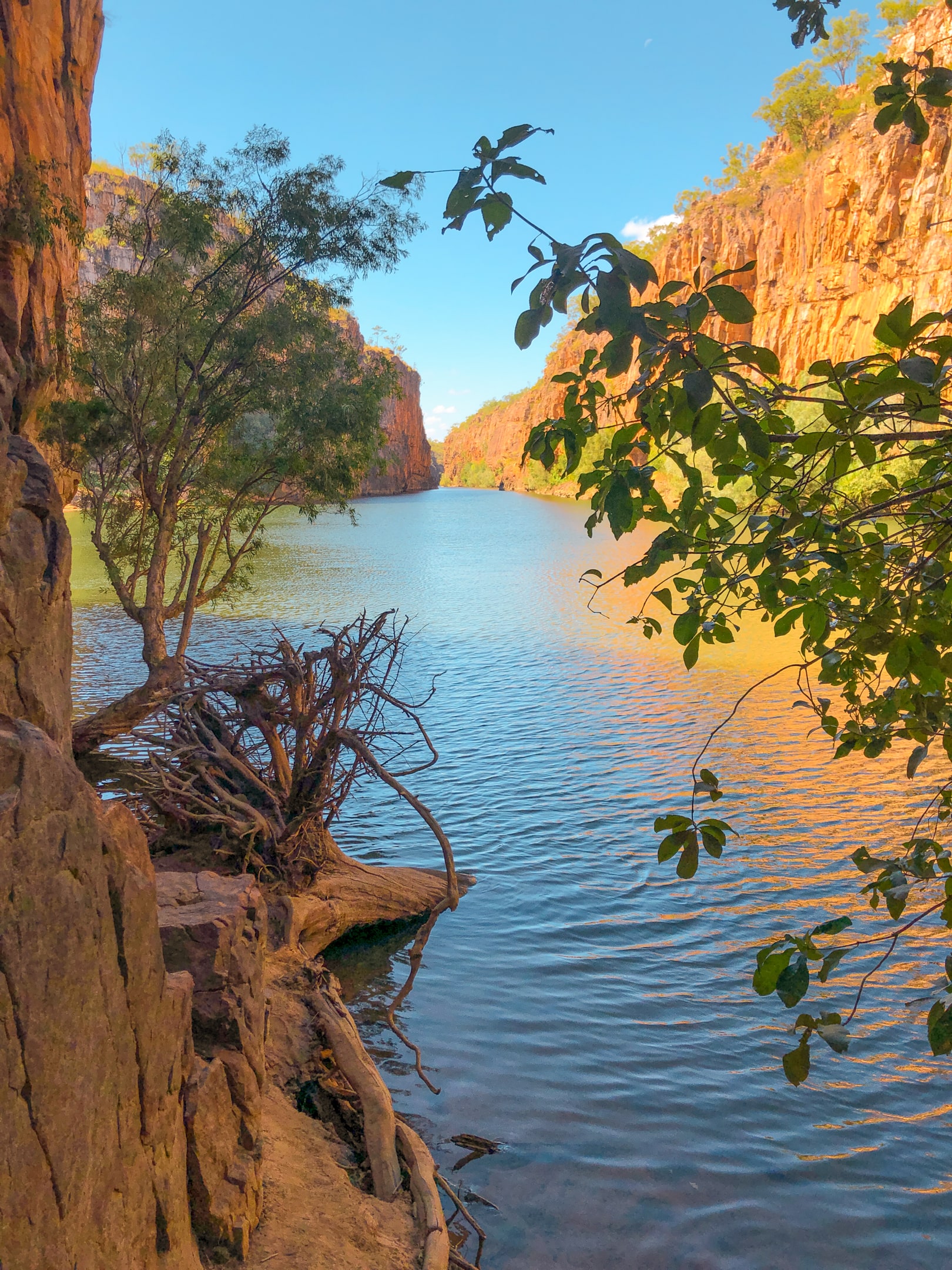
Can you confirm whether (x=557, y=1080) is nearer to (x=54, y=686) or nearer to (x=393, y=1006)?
(x=393, y=1006)

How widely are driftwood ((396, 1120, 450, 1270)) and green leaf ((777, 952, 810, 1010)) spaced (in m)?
2.49

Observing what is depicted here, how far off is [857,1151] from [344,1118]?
8.99 feet

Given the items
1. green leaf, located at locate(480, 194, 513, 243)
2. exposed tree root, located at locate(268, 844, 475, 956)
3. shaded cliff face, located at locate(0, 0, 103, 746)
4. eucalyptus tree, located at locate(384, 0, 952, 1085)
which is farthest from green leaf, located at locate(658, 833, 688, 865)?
exposed tree root, located at locate(268, 844, 475, 956)

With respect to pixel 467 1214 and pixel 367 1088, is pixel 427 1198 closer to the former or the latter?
pixel 467 1214

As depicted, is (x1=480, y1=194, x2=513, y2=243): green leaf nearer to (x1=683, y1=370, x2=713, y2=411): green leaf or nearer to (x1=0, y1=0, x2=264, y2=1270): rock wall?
(x1=683, y1=370, x2=713, y2=411): green leaf

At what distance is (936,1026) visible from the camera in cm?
148

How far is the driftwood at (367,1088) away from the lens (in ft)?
12.3

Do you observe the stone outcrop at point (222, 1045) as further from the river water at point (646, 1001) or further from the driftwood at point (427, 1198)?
the river water at point (646, 1001)

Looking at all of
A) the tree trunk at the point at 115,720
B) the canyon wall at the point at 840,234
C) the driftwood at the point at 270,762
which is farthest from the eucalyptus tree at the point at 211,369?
the canyon wall at the point at 840,234

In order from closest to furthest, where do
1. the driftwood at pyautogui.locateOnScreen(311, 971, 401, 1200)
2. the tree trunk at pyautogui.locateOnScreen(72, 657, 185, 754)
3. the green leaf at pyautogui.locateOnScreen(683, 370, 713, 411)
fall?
the green leaf at pyautogui.locateOnScreen(683, 370, 713, 411) < the driftwood at pyautogui.locateOnScreen(311, 971, 401, 1200) < the tree trunk at pyautogui.locateOnScreen(72, 657, 185, 754)

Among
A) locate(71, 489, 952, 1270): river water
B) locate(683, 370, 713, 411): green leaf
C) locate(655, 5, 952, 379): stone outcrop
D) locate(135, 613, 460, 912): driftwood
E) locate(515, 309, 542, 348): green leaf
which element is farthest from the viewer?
locate(655, 5, 952, 379): stone outcrop

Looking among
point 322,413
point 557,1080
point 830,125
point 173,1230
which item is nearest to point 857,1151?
point 557,1080

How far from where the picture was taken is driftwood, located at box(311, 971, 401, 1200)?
3.74m

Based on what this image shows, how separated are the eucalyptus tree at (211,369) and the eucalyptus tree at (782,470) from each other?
34.4 ft
